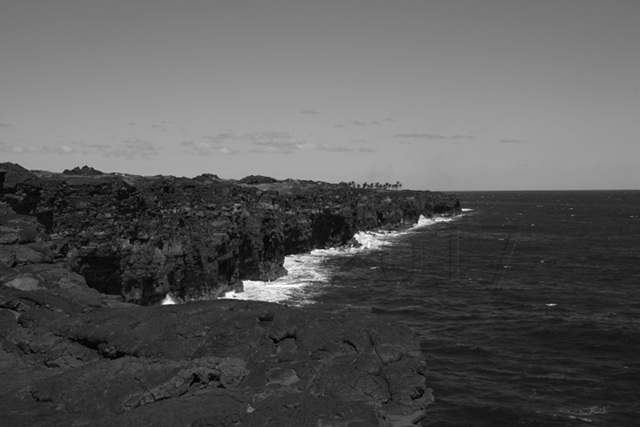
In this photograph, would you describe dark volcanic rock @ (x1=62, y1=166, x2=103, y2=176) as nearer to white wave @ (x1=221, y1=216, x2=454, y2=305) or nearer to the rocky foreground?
the rocky foreground

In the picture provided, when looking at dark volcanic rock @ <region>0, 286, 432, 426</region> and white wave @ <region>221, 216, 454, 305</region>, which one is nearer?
dark volcanic rock @ <region>0, 286, 432, 426</region>

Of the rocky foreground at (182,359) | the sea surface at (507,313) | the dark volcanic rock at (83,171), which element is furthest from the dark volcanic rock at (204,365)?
the dark volcanic rock at (83,171)

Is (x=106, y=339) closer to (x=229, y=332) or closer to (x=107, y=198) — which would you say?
(x=229, y=332)

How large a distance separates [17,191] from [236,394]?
3438 centimetres

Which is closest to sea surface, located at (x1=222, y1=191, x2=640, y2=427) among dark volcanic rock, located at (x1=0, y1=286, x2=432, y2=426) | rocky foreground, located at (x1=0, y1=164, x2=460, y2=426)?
dark volcanic rock, located at (x1=0, y1=286, x2=432, y2=426)

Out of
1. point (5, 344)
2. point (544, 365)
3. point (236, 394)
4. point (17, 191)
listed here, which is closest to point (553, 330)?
point (544, 365)

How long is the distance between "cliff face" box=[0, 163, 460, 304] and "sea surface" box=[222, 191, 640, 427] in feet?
18.3

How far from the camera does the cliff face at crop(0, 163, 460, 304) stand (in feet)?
133

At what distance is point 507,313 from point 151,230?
3707cm

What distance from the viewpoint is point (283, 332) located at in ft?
64.0

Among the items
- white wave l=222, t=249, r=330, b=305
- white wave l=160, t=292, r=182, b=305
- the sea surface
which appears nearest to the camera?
the sea surface

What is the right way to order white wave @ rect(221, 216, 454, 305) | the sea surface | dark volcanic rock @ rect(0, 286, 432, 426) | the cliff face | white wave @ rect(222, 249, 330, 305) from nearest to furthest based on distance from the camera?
dark volcanic rock @ rect(0, 286, 432, 426) < the sea surface < the cliff face < white wave @ rect(222, 249, 330, 305) < white wave @ rect(221, 216, 454, 305)

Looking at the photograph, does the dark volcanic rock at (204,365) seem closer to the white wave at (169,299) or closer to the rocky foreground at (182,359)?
the rocky foreground at (182,359)

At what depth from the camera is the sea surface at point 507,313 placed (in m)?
28.5
